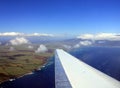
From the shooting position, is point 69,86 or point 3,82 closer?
point 69,86

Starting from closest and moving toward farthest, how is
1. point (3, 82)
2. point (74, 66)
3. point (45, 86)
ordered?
point (74, 66)
point (45, 86)
point (3, 82)

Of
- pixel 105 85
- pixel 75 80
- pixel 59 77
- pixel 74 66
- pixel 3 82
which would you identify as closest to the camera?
pixel 105 85

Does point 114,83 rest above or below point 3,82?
above

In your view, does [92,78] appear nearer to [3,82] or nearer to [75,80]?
[75,80]

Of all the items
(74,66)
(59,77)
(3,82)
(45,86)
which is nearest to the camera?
(59,77)

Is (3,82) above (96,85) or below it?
below

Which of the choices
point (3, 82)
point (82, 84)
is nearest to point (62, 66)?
point (82, 84)

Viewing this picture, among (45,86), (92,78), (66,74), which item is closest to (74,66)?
(66,74)

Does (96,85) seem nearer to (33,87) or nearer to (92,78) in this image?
(92,78)

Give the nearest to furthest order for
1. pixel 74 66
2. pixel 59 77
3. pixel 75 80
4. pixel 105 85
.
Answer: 1. pixel 105 85
2. pixel 75 80
3. pixel 59 77
4. pixel 74 66
